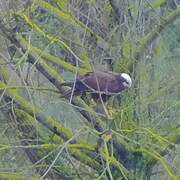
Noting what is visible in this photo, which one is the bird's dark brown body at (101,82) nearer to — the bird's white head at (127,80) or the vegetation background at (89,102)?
the bird's white head at (127,80)

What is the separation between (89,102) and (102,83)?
10.3 inches

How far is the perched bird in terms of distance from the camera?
4629 mm

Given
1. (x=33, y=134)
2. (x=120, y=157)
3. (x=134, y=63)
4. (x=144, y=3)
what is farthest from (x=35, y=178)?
(x=144, y=3)

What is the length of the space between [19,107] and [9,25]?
67 centimetres

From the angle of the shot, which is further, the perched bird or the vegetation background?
the vegetation background

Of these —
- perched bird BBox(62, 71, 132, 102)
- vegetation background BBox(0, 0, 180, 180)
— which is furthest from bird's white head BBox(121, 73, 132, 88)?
vegetation background BBox(0, 0, 180, 180)

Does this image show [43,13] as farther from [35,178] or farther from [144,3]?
[35,178]

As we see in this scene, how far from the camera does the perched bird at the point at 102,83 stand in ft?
15.2

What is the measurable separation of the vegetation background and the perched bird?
0.41 ft

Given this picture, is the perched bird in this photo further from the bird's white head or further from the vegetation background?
the vegetation background

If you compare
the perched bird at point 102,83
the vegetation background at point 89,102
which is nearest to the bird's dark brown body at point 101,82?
the perched bird at point 102,83

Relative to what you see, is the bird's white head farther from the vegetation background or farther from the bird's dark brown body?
the vegetation background

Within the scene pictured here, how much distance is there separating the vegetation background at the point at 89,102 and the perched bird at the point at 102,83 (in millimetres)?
126

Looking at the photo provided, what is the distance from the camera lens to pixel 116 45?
517 cm
